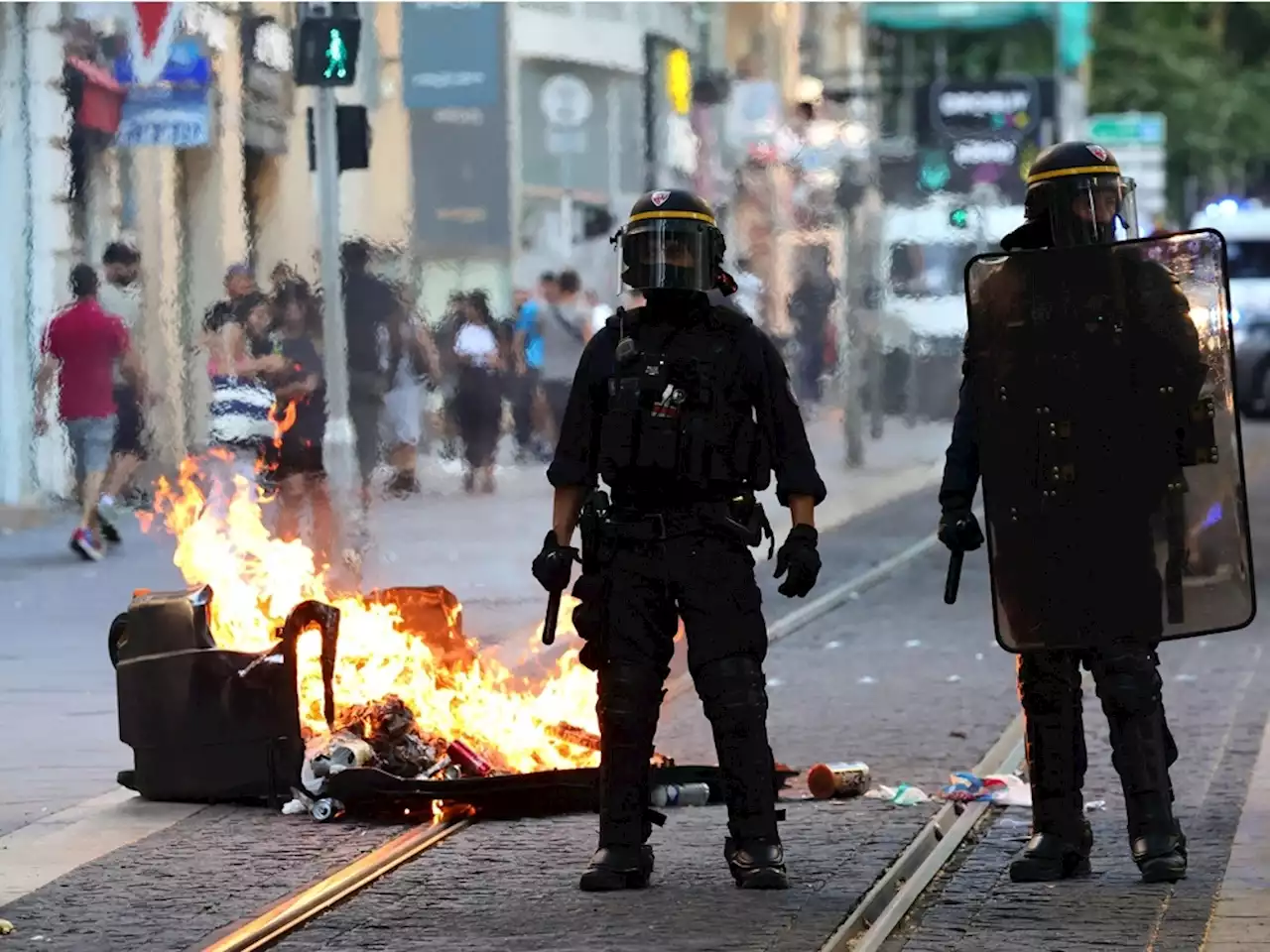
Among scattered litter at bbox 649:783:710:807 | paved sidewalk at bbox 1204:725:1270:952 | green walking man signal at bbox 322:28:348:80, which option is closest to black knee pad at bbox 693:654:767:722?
paved sidewalk at bbox 1204:725:1270:952

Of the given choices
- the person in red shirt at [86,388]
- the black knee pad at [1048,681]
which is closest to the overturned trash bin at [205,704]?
the black knee pad at [1048,681]

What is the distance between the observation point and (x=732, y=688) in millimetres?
7062

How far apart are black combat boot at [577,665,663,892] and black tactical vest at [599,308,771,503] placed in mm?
476

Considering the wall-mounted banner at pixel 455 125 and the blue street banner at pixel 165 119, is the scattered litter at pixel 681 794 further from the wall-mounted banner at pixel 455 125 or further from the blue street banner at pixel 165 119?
the wall-mounted banner at pixel 455 125

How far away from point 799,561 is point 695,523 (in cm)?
30

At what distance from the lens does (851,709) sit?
11094 millimetres

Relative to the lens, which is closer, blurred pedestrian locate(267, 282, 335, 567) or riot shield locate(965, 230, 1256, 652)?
riot shield locate(965, 230, 1256, 652)

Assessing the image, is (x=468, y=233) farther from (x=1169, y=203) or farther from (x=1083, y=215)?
(x=1169, y=203)

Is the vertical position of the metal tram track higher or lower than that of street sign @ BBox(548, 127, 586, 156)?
lower

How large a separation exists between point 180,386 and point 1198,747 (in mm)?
9363

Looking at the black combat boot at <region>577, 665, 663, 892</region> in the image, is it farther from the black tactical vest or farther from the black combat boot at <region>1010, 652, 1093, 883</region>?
the black combat boot at <region>1010, 652, 1093, 883</region>

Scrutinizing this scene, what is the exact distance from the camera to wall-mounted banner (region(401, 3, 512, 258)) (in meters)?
26.2

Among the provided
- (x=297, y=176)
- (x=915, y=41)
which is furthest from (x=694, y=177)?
(x=297, y=176)

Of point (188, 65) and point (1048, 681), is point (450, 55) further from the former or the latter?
point (1048, 681)
